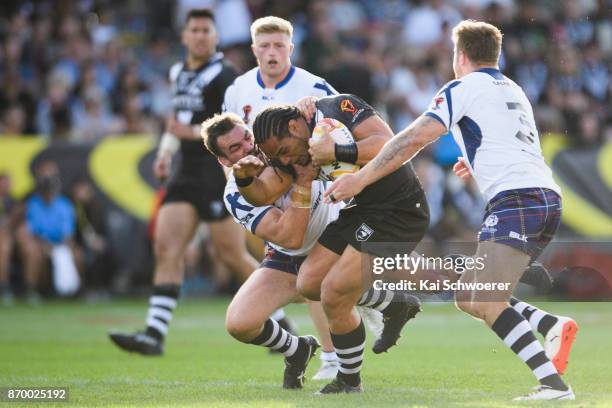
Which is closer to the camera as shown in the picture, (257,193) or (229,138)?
(257,193)

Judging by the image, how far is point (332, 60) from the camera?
1781cm

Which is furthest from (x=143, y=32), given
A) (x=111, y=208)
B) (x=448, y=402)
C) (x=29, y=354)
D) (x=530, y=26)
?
(x=448, y=402)

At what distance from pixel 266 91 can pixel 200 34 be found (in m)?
1.84

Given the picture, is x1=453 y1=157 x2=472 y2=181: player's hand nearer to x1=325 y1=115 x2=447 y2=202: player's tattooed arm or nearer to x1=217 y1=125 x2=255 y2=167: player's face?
x1=325 y1=115 x2=447 y2=202: player's tattooed arm

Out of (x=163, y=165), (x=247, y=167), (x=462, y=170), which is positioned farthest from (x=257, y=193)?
(x=163, y=165)

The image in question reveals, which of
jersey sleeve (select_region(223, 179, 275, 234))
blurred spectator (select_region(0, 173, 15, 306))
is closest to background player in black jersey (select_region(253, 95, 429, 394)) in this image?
jersey sleeve (select_region(223, 179, 275, 234))

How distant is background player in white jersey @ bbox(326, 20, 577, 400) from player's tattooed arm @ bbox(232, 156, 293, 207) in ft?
1.79

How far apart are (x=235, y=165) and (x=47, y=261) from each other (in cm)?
1038

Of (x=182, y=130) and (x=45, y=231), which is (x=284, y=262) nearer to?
(x=182, y=130)

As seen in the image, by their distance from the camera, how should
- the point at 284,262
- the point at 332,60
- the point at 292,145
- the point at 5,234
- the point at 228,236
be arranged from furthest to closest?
1. the point at 332,60
2. the point at 5,234
3. the point at 228,236
4. the point at 284,262
5. the point at 292,145

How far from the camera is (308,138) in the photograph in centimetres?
712

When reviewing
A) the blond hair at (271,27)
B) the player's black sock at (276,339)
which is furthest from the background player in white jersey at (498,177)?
the blond hair at (271,27)

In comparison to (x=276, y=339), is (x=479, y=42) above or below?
above

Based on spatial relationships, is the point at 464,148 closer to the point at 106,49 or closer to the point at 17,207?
the point at 17,207
